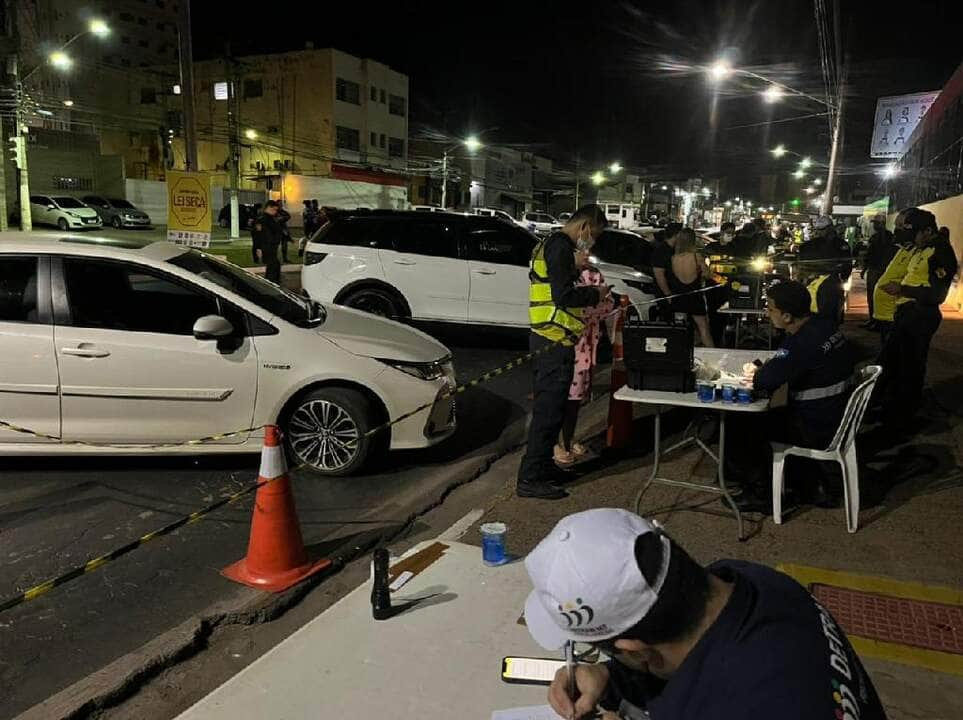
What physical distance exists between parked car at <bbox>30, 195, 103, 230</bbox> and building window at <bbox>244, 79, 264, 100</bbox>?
24026mm

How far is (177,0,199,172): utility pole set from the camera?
15.5 meters

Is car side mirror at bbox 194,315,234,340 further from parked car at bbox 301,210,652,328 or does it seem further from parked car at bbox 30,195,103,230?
parked car at bbox 30,195,103,230

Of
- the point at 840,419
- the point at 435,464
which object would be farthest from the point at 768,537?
the point at 435,464

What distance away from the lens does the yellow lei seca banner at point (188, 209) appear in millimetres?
13094

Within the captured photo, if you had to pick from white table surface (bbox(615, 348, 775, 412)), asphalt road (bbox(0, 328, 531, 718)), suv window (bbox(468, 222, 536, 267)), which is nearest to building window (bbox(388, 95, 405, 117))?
suv window (bbox(468, 222, 536, 267))

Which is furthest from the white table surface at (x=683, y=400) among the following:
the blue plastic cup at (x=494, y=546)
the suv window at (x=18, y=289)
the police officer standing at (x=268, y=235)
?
the police officer standing at (x=268, y=235)

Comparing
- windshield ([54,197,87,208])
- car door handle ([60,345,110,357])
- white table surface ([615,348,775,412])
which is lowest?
white table surface ([615,348,775,412])

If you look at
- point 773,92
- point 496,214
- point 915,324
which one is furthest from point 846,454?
point 496,214

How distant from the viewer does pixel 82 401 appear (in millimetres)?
4949

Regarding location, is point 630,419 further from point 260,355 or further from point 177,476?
point 177,476

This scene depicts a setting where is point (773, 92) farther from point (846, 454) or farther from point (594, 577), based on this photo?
point (594, 577)

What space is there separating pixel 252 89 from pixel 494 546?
5650 centimetres

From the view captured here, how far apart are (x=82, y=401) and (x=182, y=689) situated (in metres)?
2.60

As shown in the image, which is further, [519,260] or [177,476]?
[519,260]
